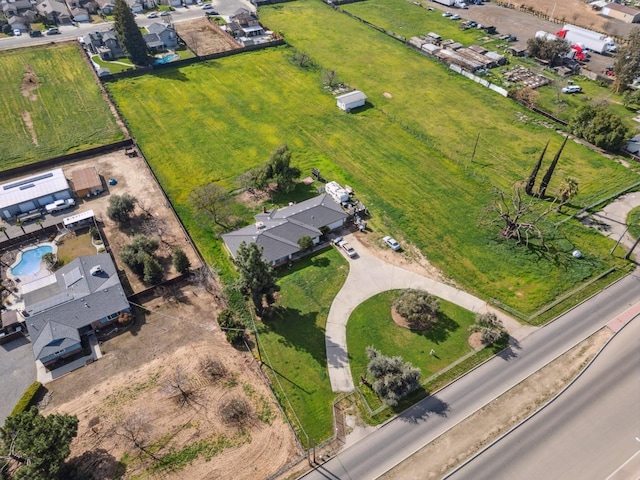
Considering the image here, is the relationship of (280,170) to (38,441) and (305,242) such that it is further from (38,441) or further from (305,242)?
(38,441)

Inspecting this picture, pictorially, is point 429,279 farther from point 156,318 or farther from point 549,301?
point 156,318

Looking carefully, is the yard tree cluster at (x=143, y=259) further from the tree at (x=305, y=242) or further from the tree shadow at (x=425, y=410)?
the tree shadow at (x=425, y=410)

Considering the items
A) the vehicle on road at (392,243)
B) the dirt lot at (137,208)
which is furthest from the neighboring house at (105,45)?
the vehicle on road at (392,243)

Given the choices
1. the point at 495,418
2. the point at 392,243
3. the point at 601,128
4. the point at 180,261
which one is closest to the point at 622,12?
the point at 601,128

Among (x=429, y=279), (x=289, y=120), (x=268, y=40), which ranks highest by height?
(x=268, y=40)

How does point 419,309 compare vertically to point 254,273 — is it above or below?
below

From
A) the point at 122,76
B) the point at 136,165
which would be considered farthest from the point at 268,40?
the point at 136,165

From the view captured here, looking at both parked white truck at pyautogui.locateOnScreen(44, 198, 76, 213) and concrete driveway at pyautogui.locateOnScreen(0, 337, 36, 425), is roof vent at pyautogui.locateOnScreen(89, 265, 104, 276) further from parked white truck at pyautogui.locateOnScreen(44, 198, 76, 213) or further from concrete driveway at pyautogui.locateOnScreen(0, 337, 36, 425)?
parked white truck at pyautogui.locateOnScreen(44, 198, 76, 213)
